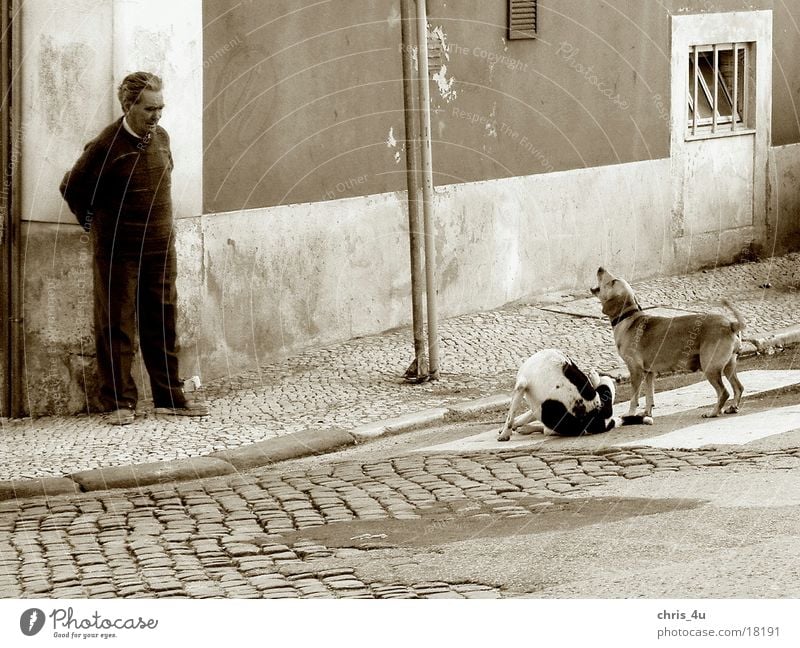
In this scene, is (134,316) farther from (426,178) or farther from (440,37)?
(440,37)

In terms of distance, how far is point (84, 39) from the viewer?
34.1 feet

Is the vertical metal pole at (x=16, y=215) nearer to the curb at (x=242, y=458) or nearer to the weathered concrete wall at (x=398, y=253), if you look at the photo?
the weathered concrete wall at (x=398, y=253)

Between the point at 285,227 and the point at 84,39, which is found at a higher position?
the point at 84,39

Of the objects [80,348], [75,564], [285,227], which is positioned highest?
[285,227]

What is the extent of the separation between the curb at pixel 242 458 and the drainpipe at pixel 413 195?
0.68 metres

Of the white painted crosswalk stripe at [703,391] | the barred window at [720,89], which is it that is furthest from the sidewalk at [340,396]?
the barred window at [720,89]

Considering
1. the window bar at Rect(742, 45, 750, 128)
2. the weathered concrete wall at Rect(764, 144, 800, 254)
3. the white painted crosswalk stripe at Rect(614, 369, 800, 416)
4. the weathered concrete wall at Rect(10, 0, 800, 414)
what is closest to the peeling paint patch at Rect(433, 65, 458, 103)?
the weathered concrete wall at Rect(10, 0, 800, 414)

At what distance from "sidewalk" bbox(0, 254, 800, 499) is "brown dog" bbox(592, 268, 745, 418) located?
50.3 inches

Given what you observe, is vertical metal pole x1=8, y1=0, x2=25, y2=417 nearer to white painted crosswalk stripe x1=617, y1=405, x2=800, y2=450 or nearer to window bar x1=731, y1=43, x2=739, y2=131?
white painted crosswalk stripe x1=617, y1=405, x2=800, y2=450

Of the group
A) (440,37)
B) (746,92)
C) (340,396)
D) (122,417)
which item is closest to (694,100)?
(746,92)
